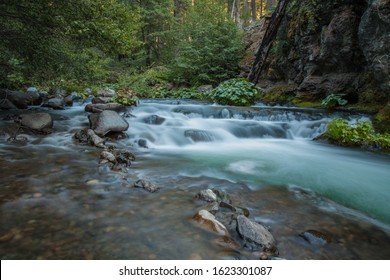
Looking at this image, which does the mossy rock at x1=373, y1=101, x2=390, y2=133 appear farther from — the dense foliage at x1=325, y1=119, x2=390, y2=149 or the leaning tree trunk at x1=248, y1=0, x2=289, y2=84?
the leaning tree trunk at x1=248, y1=0, x2=289, y2=84

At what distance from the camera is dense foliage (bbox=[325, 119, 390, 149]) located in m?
6.59

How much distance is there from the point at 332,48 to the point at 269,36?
3.26m

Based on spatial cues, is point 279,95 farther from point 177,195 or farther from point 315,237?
point 315,237

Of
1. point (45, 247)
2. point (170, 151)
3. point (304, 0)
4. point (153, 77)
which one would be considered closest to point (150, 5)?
point (153, 77)

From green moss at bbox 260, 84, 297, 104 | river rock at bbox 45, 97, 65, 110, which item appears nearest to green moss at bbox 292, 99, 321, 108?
green moss at bbox 260, 84, 297, 104

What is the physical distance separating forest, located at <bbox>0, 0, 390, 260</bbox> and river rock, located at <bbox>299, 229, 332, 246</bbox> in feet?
0.06

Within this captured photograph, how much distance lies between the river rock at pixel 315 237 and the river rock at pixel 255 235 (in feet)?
1.22

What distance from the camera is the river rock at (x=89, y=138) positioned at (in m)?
5.78

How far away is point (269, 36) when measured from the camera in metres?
12.8

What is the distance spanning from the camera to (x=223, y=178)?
4.29 metres

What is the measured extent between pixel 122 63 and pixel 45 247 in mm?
21314

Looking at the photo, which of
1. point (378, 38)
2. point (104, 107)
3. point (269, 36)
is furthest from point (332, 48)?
point (104, 107)

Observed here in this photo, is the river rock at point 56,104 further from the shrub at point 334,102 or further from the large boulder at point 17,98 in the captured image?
the shrub at point 334,102

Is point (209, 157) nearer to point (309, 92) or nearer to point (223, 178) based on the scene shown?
point (223, 178)
